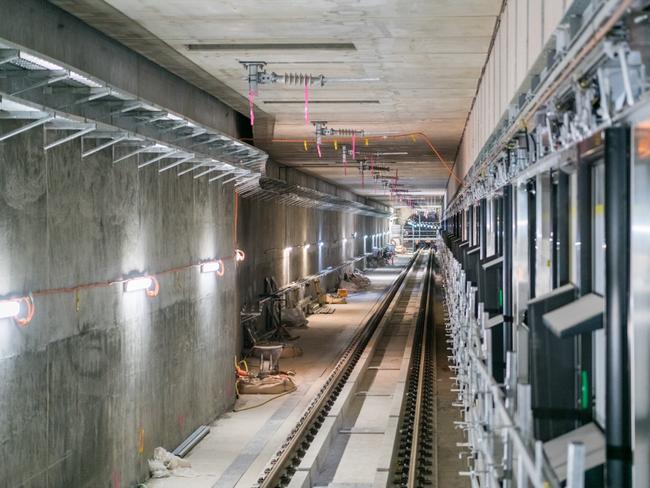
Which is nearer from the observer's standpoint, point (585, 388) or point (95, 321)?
point (585, 388)

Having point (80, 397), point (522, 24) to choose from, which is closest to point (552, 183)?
point (522, 24)

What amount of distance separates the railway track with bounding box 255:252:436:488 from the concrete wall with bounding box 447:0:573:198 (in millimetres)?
4088

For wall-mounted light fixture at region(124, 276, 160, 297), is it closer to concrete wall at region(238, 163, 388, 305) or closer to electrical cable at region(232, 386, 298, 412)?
electrical cable at region(232, 386, 298, 412)

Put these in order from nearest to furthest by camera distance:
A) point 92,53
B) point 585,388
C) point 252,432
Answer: point 585,388 < point 92,53 < point 252,432

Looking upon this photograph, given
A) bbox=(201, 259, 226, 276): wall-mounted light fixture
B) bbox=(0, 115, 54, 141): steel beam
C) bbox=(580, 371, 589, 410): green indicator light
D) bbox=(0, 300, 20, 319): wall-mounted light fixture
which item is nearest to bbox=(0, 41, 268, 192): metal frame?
bbox=(0, 115, 54, 141): steel beam

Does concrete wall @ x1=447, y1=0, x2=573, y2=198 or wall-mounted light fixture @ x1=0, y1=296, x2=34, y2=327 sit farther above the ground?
concrete wall @ x1=447, y1=0, x2=573, y2=198

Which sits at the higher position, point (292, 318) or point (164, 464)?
point (292, 318)

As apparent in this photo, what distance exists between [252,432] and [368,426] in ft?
5.80

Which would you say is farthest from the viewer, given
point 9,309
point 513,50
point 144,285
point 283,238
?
point 283,238

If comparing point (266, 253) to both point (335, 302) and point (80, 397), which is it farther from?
point (80, 397)

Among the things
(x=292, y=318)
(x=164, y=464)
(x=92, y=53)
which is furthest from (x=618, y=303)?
(x=292, y=318)

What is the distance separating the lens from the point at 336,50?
10.2 meters

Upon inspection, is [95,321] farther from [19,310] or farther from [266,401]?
[266,401]

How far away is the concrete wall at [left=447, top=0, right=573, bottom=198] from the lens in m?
5.28
